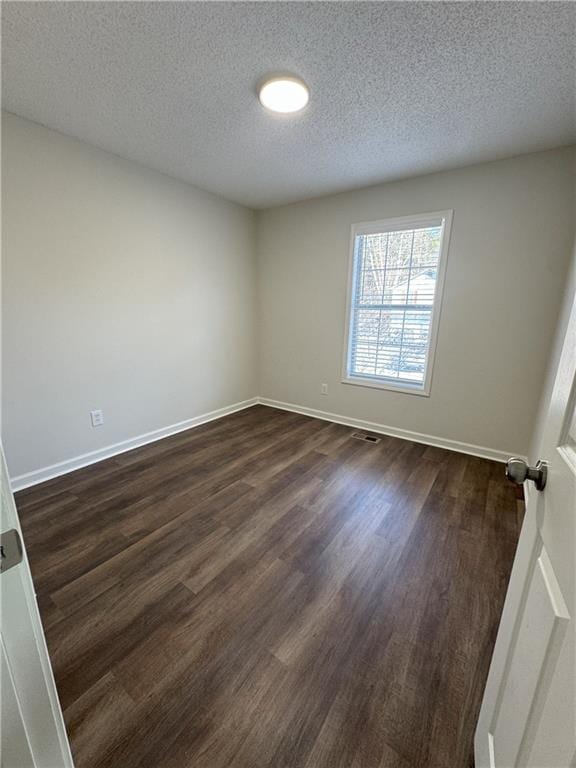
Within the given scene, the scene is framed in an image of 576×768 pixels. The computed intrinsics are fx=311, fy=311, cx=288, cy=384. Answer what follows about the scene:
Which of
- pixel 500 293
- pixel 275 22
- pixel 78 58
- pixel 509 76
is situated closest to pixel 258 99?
pixel 275 22

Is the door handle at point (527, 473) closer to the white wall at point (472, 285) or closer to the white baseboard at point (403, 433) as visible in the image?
the white wall at point (472, 285)

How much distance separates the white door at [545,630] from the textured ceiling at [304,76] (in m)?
1.56

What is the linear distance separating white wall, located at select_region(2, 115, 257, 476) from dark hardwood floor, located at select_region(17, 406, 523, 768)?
23.7 inches

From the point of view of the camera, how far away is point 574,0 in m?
1.21

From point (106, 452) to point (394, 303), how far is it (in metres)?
3.09

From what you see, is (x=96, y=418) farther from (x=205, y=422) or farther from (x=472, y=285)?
(x=472, y=285)

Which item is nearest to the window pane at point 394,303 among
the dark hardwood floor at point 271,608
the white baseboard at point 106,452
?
the dark hardwood floor at point 271,608

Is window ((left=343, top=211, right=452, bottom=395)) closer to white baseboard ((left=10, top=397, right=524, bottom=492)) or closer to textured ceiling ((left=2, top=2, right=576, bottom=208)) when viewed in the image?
white baseboard ((left=10, top=397, right=524, bottom=492))

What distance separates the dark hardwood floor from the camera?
996 mm

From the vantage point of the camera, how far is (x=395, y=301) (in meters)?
3.17

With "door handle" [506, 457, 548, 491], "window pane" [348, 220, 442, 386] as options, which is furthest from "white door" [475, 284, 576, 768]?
"window pane" [348, 220, 442, 386]

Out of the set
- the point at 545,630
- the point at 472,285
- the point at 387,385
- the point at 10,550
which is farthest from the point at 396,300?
the point at 10,550

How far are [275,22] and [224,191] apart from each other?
2082 millimetres

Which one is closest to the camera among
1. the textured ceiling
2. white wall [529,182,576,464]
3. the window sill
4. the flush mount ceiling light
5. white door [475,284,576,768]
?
white door [475,284,576,768]
